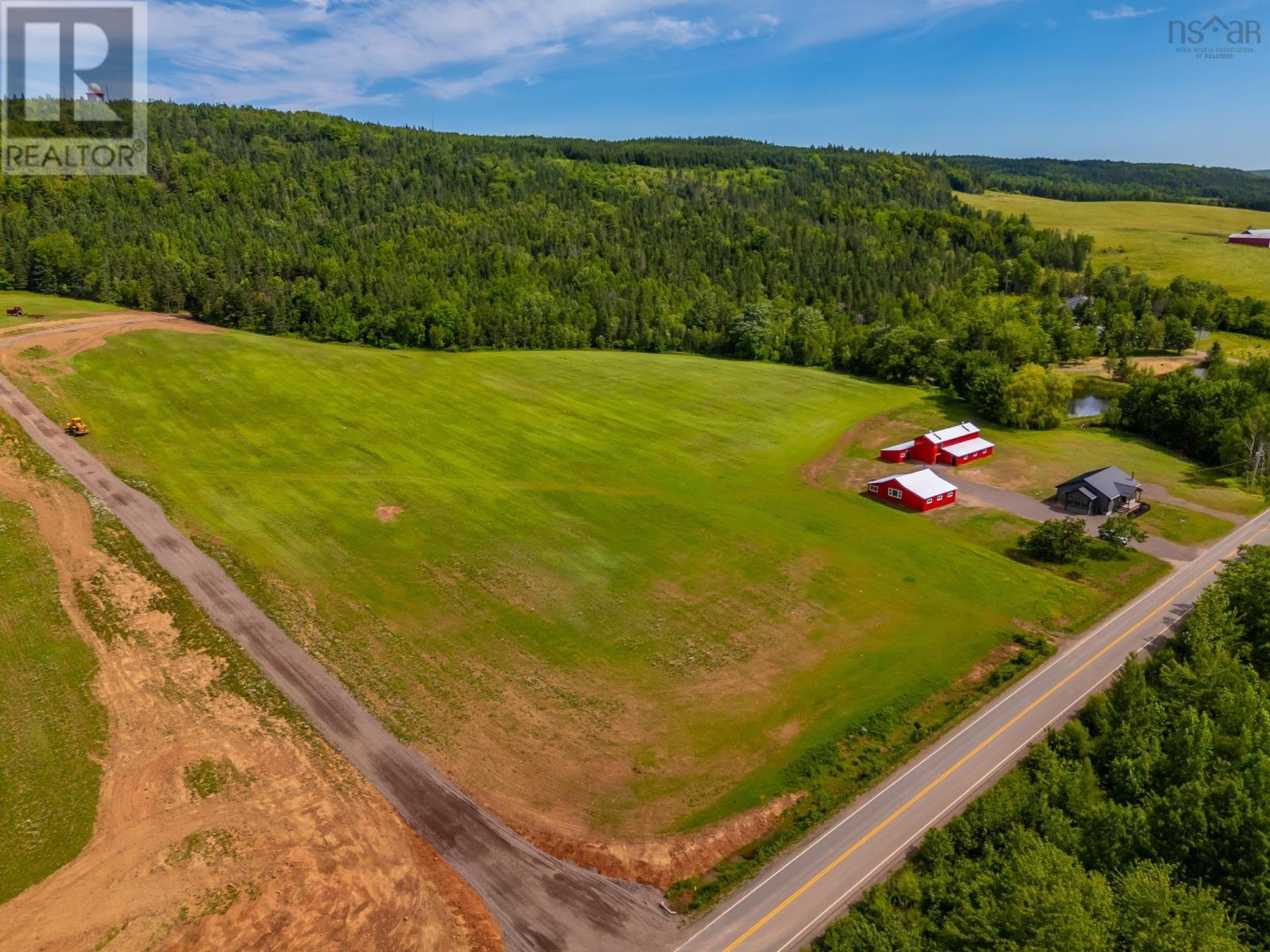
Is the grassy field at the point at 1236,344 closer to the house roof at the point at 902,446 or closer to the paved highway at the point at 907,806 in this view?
the house roof at the point at 902,446

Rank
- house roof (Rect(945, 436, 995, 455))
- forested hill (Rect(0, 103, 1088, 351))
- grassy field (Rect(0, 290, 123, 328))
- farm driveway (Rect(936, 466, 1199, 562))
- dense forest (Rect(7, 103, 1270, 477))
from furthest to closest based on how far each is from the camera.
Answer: forested hill (Rect(0, 103, 1088, 351))
dense forest (Rect(7, 103, 1270, 477))
grassy field (Rect(0, 290, 123, 328))
house roof (Rect(945, 436, 995, 455))
farm driveway (Rect(936, 466, 1199, 562))

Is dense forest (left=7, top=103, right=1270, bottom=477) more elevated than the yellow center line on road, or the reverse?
dense forest (left=7, top=103, right=1270, bottom=477)

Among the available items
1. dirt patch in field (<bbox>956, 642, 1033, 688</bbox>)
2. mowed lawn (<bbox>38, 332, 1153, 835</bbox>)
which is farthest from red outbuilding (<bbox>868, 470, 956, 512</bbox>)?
dirt patch in field (<bbox>956, 642, 1033, 688</bbox>)

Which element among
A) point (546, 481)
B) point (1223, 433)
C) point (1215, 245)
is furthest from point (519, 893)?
point (1215, 245)

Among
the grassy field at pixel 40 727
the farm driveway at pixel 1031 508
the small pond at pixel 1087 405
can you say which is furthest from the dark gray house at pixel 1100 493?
the grassy field at pixel 40 727

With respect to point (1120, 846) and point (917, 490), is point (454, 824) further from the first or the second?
point (917, 490)

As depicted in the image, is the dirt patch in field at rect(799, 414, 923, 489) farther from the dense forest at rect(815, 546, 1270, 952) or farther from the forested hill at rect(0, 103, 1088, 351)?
the forested hill at rect(0, 103, 1088, 351)
